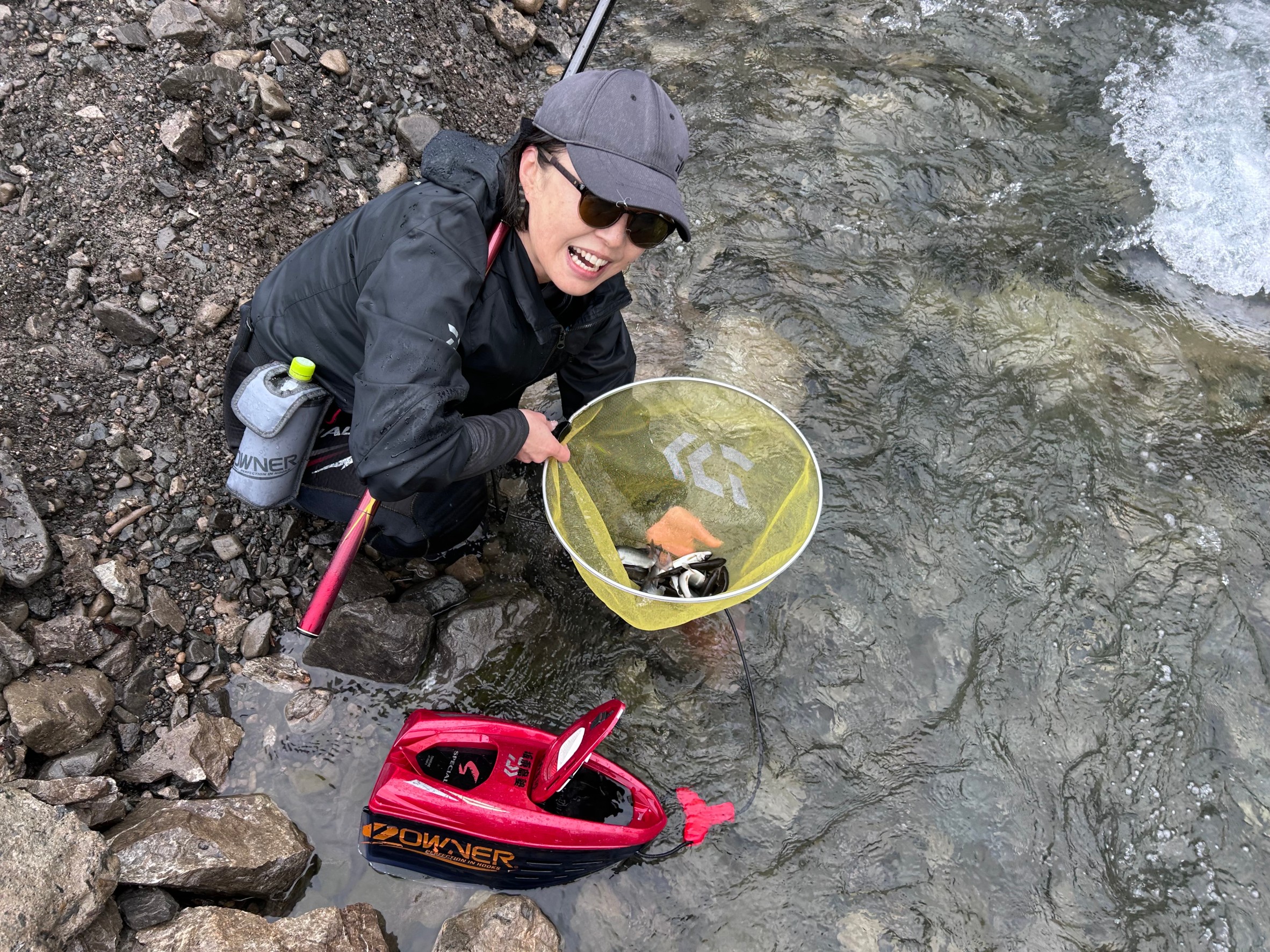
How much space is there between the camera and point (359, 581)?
9.23 ft

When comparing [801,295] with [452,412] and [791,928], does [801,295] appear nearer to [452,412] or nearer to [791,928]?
[452,412]

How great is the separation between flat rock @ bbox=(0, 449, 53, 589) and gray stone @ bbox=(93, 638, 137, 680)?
300 mm

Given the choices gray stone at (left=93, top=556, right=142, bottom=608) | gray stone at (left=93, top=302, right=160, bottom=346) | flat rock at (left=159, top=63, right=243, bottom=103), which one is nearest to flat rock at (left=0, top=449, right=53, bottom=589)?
gray stone at (left=93, top=556, right=142, bottom=608)

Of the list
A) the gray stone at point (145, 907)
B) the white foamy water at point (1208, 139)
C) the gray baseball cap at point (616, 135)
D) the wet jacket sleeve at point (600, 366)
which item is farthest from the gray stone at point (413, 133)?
the white foamy water at point (1208, 139)

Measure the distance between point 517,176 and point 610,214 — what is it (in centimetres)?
34

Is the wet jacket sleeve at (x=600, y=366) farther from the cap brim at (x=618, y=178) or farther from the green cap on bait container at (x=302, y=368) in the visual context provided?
the green cap on bait container at (x=302, y=368)

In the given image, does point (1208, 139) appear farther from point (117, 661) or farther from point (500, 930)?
point (117, 661)

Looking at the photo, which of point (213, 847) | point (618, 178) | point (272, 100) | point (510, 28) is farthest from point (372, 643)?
point (510, 28)

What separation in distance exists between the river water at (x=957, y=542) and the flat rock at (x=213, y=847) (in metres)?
0.13

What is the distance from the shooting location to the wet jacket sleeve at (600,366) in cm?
257

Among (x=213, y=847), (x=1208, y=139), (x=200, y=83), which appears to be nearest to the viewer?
(x=213, y=847)

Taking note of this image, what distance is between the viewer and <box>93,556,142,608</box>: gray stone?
257cm

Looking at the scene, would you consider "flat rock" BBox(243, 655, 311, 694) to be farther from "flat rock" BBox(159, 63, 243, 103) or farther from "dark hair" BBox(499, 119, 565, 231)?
"flat rock" BBox(159, 63, 243, 103)

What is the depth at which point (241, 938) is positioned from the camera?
6.88 feet
